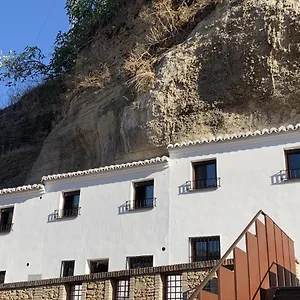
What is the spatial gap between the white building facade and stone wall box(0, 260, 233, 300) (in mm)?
2398

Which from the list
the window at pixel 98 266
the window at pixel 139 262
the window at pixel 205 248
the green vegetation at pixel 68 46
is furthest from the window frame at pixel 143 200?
the green vegetation at pixel 68 46

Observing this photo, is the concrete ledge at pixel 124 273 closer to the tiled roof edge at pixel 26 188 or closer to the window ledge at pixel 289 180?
the window ledge at pixel 289 180

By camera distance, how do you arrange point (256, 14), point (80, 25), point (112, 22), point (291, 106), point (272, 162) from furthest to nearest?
point (80, 25) → point (112, 22) → point (256, 14) → point (291, 106) → point (272, 162)

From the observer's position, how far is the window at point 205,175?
533 inches

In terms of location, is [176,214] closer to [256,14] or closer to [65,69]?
[256,14]

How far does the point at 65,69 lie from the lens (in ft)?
81.7

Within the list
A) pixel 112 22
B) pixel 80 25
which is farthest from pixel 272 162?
pixel 80 25

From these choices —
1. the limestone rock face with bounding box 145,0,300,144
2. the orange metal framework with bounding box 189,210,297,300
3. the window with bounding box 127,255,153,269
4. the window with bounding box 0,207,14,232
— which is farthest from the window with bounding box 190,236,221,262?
the window with bounding box 0,207,14,232

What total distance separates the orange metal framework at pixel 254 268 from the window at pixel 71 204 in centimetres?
769

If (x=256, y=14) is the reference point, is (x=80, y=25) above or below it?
above

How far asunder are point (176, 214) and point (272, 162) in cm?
289

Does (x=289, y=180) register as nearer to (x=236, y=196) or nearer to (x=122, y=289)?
(x=236, y=196)

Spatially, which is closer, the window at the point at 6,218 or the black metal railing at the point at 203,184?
the black metal railing at the point at 203,184

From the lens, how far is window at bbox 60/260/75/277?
14547 millimetres
